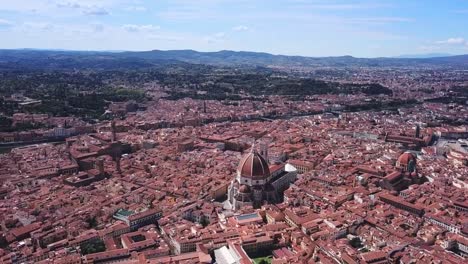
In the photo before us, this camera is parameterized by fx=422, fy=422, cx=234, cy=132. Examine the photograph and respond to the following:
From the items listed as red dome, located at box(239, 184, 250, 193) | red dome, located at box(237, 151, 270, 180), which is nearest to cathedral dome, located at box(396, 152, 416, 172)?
red dome, located at box(237, 151, 270, 180)

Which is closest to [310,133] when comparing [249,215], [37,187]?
[249,215]

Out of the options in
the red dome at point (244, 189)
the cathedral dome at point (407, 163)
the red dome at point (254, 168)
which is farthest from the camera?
the cathedral dome at point (407, 163)

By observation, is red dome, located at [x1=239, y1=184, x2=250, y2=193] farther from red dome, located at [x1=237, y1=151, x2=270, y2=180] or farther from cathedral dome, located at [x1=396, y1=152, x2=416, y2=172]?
cathedral dome, located at [x1=396, y1=152, x2=416, y2=172]

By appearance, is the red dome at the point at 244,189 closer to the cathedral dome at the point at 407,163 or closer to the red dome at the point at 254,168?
the red dome at the point at 254,168

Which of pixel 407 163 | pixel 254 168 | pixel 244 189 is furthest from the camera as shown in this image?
pixel 407 163

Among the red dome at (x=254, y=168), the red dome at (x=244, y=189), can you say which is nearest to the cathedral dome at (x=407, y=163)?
the red dome at (x=254, y=168)

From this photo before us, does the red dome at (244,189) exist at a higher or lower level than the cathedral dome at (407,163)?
lower

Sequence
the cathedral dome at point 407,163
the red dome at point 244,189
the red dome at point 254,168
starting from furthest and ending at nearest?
1. the cathedral dome at point 407,163
2. the red dome at point 254,168
3. the red dome at point 244,189

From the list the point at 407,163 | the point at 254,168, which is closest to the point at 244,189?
the point at 254,168

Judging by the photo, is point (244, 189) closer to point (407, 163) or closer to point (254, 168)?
point (254, 168)

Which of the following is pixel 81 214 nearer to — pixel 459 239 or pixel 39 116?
pixel 459 239

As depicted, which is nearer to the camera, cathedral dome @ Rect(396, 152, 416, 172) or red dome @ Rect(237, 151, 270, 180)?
red dome @ Rect(237, 151, 270, 180)

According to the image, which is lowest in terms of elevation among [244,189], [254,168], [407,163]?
[244,189]
